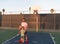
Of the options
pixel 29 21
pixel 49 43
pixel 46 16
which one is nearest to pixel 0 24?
pixel 29 21

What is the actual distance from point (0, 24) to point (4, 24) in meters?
0.80

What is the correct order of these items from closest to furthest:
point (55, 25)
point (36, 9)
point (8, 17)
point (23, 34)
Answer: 1. point (23, 34)
2. point (36, 9)
3. point (55, 25)
4. point (8, 17)

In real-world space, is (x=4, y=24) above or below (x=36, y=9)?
below

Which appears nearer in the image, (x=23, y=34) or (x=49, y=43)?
(x=23, y=34)

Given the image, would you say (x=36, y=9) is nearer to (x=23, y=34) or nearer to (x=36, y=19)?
(x=36, y=19)

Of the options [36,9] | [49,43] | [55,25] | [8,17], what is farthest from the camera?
[8,17]

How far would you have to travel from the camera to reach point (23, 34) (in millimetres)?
14250

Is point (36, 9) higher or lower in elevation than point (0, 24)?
higher

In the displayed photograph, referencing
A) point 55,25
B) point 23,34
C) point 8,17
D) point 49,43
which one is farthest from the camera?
point 8,17

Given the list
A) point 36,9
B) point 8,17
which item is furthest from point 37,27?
point 8,17

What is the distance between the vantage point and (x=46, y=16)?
1383 inches

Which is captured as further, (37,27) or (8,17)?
(8,17)

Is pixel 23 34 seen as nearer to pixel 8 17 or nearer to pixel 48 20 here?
pixel 48 20

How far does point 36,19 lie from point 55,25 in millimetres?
3156
